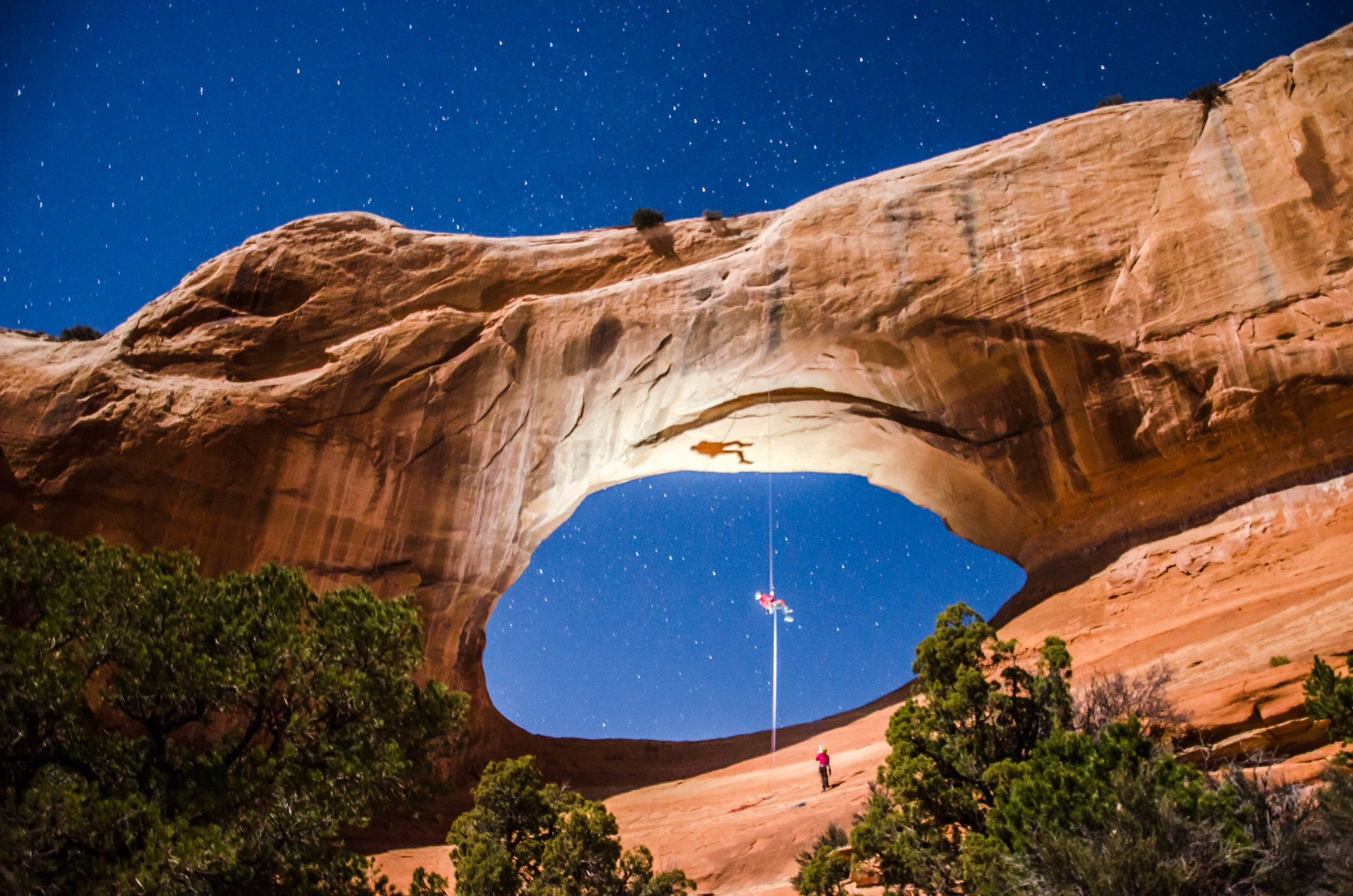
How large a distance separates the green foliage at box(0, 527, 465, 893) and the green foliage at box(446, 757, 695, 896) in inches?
85.4

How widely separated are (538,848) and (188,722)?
4792 millimetres

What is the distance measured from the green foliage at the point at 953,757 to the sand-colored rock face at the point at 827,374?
21.3ft

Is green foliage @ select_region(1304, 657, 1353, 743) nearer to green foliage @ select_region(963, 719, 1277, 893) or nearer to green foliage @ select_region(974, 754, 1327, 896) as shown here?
green foliage @ select_region(974, 754, 1327, 896)

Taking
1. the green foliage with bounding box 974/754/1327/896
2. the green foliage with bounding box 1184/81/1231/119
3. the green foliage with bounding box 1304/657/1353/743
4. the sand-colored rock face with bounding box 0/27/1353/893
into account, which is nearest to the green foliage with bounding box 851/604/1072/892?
the green foliage with bounding box 974/754/1327/896

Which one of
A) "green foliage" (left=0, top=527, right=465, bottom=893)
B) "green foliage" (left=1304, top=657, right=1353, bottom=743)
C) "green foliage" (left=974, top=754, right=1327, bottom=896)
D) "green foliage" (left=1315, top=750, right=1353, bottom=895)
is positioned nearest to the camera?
"green foliage" (left=0, top=527, right=465, bottom=893)

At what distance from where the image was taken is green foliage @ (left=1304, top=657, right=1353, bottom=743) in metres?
8.56

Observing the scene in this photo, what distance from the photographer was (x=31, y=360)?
1942cm

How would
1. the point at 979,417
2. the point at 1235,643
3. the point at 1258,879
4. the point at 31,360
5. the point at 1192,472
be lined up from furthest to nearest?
the point at 979,417, the point at 31,360, the point at 1192,472, the point at 1235,643, the point at 1258,879

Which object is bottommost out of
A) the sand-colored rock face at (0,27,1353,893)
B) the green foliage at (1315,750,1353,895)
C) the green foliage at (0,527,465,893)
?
the green foliage at (1315,750,1353,895)

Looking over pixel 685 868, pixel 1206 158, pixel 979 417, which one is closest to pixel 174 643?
pixel 685 868

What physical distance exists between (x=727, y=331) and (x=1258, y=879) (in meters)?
16.2

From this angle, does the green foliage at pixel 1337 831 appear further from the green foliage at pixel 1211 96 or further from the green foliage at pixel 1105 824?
the green foliage at pixel 1211 96

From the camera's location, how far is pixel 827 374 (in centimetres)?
2230

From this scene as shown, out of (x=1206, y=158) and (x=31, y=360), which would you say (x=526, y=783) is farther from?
(x=1206, y=158)
